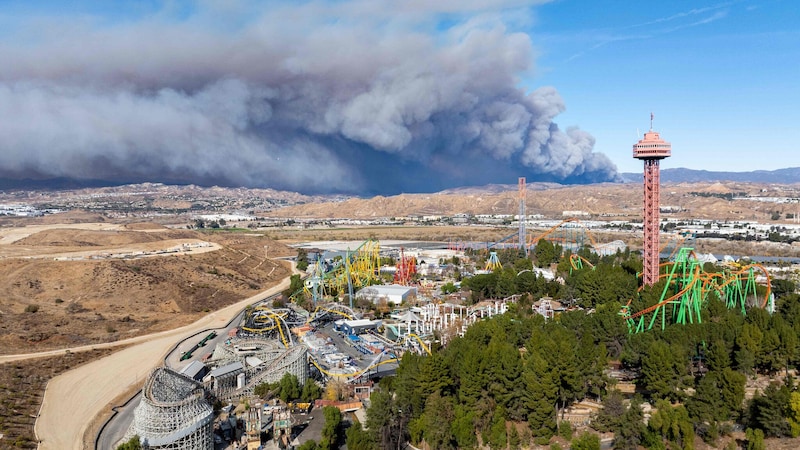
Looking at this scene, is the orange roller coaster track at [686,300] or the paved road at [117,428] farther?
the orange roller coaster track at [686,300]

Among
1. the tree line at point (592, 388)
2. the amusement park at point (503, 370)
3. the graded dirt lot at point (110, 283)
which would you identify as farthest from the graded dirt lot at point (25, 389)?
the tree line at point (592, 388)

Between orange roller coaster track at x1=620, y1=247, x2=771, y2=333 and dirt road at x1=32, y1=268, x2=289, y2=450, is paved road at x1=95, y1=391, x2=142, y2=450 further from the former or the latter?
orange roller coaster track at x1=620, y1=247, x2=771, y2=333

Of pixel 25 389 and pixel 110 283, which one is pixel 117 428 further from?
pixel 110 283

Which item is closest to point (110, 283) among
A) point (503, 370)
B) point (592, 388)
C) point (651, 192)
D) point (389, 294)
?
point (389, 294)

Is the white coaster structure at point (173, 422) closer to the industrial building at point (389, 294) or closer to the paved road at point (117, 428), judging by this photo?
the paved road at point (117, 428)

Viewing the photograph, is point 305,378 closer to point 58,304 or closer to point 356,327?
point 356,327

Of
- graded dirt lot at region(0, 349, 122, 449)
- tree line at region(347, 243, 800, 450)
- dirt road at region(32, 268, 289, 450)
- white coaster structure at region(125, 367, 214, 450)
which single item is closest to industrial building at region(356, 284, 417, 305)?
dirt road at region(32, 268, 289, 450)
